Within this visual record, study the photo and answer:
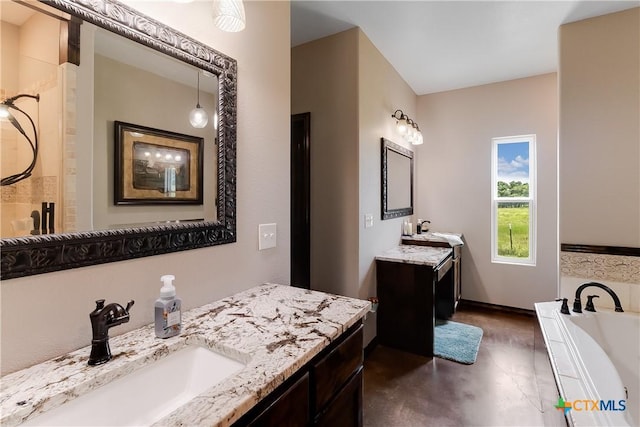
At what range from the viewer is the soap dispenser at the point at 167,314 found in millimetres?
946

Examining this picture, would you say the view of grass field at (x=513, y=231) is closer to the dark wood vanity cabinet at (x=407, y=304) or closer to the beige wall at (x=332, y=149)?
the dark wood vanity cabinet at (x=407, y=304)

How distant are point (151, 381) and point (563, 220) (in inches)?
117

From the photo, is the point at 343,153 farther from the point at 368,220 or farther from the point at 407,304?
the point at 407,304

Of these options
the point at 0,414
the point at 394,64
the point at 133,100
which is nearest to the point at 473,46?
the point at 394,64

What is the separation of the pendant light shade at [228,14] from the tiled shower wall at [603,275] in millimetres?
2848

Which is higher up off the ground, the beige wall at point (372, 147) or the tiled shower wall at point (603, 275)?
the beige wall at point (372, 147)

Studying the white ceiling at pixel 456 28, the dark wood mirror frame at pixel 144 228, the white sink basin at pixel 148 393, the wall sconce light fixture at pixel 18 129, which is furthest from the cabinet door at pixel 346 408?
the white ceiling at pixel 456 28

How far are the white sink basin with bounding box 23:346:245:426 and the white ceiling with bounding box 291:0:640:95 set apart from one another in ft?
7.68

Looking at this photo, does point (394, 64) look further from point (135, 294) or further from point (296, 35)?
point (135, 294)

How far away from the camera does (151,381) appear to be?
2.77 feet

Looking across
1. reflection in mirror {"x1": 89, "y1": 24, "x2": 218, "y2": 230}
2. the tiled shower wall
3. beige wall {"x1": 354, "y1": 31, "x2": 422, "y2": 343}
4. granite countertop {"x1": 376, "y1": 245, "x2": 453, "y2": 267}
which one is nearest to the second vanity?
granite countertop {"x1": 376, "y1": 245, "x2": 453, "y2": 267}

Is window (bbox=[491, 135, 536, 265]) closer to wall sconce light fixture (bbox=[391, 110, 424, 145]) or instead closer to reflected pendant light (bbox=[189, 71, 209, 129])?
wall sconce light fixture (bbox=[391, 110, 424, 145])

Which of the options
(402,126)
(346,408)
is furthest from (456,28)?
(346,408)

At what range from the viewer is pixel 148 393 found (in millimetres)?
839
